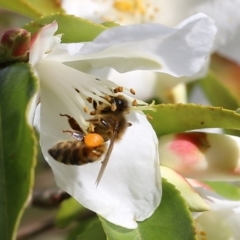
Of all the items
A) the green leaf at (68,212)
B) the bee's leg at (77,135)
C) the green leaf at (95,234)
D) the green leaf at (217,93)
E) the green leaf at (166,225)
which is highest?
the bee's leg at (77,135)

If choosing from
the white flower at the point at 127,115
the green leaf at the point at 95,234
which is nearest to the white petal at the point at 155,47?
the white flower at the point at 127,115

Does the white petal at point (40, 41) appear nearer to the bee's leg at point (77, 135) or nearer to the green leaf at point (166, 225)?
the bee's leg at point (77, 135)

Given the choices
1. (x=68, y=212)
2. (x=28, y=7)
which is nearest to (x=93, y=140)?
(x=28, y=7)

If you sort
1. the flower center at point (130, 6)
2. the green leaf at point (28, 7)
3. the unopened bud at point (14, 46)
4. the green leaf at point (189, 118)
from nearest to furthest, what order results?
the unopened bud at point (14, 46) → the green leaf at point (189, 118) → the green leaf at point (28, 7) → the flower center at point (130, 6)

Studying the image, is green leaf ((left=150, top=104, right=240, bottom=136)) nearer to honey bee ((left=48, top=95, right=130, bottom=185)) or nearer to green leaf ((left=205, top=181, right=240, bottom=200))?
honey bee ((left=48, top=95, right=130, bottom=185))

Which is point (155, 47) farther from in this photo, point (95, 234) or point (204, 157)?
point (95, 234)

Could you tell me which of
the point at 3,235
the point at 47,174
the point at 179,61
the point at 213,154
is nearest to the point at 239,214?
the point at 213,154
